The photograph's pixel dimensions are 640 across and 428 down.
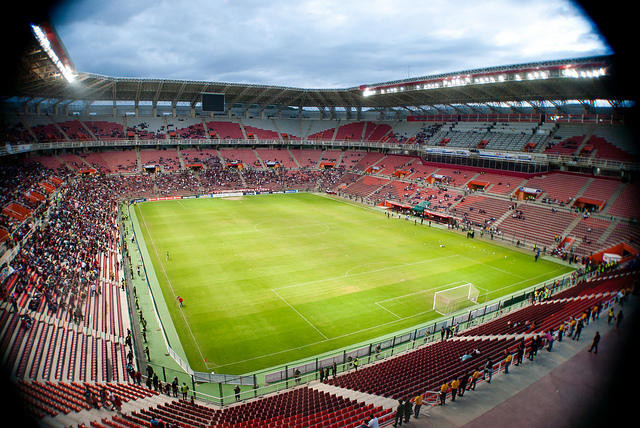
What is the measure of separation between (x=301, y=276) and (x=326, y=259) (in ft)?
15.2

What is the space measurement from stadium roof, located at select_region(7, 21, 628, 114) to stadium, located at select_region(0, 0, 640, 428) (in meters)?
0.52

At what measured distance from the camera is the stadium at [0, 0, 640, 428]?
12344 mm

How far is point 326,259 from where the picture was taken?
3238 centimetres

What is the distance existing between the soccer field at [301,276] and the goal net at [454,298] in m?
0.65

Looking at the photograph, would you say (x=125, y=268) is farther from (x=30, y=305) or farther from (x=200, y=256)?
(x=30, y=305)

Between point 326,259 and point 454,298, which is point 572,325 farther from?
point 326,259

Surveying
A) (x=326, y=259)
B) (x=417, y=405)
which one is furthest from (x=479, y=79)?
(x=417, y=405)

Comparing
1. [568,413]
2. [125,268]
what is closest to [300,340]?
[568,413]

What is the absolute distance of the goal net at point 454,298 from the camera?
76.5ft

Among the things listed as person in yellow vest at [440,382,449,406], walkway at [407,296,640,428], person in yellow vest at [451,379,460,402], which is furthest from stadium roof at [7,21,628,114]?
person in yellow vest at [440,382,449,406]

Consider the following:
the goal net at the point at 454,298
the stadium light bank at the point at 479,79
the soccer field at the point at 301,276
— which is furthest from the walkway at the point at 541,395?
the stadium light bank at the point at 479,79

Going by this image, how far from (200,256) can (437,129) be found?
179ft

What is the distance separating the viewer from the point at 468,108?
222 feet

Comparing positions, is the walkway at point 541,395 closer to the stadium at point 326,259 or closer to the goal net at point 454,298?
the stadium at point 326,259
